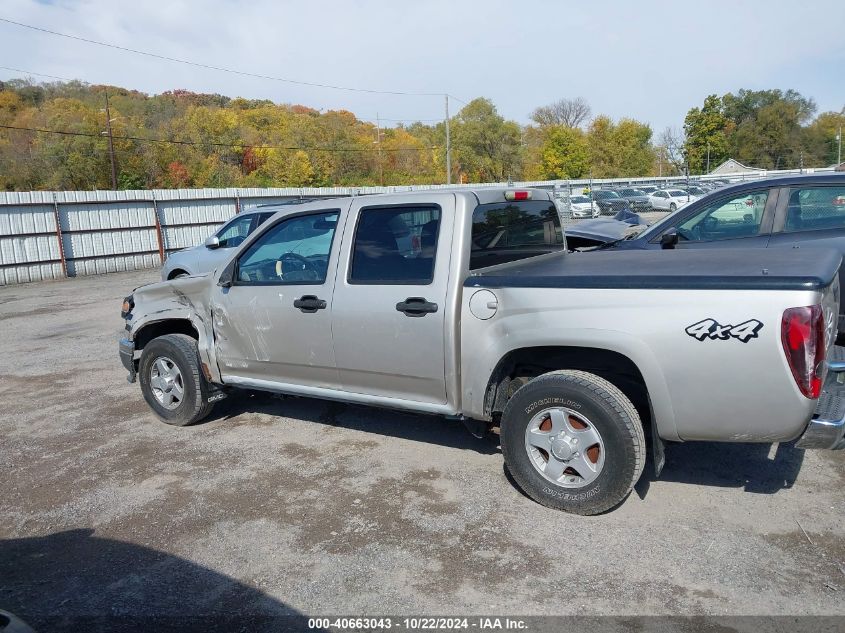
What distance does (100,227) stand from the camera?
65.0 feet

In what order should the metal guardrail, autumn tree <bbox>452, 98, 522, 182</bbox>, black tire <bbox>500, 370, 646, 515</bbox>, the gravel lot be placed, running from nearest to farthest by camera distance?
1. the gravel lot
2. black tire <bbox>500, 370, 646, 515</bbox>
3. the metal guardrail
4. autumn tree <bbox>452, 98, 522, 182</bbox>

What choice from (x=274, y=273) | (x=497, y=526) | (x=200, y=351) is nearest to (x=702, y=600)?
(x=497, y=526)

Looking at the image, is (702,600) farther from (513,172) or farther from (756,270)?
(513,172)

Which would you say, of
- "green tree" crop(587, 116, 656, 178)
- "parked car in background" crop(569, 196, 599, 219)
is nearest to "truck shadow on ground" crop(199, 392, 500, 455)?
"parked car in background" crop(569, 196, 599, 219)

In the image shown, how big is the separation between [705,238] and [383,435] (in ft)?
11.6

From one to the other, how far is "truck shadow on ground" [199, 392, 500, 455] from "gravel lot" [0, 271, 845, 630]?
29 mm

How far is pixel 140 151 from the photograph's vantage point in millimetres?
55344

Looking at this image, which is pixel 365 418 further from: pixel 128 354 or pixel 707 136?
pixel 707 136

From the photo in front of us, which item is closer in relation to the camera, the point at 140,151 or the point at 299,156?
the point at 140,151

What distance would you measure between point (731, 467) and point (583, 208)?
911 inches

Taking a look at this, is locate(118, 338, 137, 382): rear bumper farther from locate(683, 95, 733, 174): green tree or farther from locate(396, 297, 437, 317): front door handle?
locate(683, 95, 733, 174): green tree

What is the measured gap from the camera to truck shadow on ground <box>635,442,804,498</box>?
4.23 metres

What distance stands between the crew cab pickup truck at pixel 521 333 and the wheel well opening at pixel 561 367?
0.01 metres

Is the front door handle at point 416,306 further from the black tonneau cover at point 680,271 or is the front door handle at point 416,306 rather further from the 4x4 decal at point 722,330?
the 4x4 decal at point 722,330
